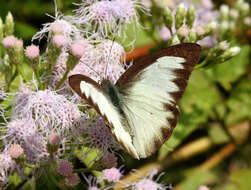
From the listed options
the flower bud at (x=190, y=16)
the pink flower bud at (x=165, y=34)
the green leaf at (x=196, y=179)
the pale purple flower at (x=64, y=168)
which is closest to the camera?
the pale purple flower at (x=64, y=168)

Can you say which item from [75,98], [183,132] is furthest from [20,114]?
[183,132]

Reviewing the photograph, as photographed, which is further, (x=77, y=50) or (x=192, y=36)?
(x=192, y=36)

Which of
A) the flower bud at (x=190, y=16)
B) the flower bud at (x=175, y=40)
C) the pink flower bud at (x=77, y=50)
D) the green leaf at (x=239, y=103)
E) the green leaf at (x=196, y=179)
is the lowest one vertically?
the green leaf at (x=196, y=179)

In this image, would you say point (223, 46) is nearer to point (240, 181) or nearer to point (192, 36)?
point (192, 36)

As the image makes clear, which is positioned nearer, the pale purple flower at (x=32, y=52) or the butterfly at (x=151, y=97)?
the butterfly at (x=151, y=97)

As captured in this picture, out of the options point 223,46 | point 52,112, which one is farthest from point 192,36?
point 52,112

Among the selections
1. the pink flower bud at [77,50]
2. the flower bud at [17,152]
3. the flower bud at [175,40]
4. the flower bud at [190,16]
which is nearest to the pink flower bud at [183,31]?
the flower bud at [175,40]

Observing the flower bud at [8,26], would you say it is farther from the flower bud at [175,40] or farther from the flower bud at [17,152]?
the flower bud at [175,40]
